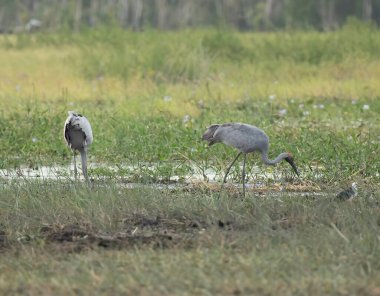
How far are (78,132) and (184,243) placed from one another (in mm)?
3110

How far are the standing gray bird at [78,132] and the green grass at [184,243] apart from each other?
937 millimetres

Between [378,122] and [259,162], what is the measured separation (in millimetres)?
3303

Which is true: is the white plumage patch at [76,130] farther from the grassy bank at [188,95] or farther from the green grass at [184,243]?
the green grass at [184,243]

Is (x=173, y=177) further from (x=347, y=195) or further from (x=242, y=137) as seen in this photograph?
(x=347, y=195)

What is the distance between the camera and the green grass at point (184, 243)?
510 cm

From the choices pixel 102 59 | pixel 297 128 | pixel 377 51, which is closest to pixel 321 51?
pixel 377 51

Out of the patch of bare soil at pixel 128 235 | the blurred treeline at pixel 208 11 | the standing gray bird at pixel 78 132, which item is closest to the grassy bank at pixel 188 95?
the standing gray bird at pixel 78 132

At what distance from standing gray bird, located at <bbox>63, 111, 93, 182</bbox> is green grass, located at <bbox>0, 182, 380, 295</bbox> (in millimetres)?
937

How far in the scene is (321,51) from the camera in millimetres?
20672

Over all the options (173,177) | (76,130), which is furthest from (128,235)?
(173,177)

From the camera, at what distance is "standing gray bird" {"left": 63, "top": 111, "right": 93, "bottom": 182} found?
8.92 meters

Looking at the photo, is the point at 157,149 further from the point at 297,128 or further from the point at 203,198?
the point at 203,198

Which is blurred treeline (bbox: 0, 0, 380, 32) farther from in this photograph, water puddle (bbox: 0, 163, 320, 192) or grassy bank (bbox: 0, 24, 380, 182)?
water puddle (bbox: 0, 163, 320, 192)

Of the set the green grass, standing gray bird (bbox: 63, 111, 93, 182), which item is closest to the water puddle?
Answer: standing gray bird (bbox: 63, 111, 93, 182)
